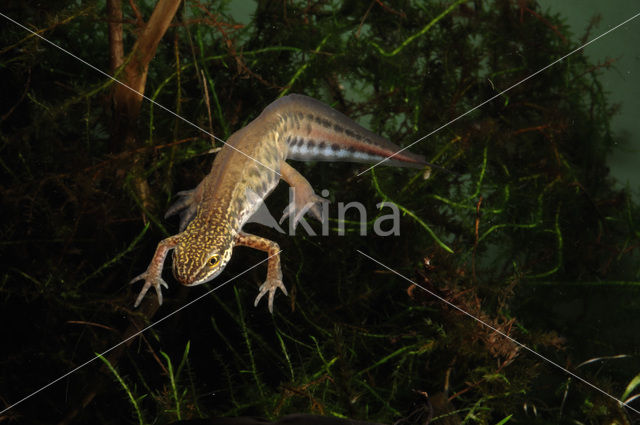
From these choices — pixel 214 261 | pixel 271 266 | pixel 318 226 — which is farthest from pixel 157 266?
pixel 318 226

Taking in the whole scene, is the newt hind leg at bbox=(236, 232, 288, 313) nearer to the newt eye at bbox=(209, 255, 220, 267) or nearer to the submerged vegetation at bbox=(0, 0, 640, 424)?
the submerged vegetation at bbox=(0, 0, 640, 424)

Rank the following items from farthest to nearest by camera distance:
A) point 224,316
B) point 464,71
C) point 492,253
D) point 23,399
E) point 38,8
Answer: point 492,253 < point 464,71 < point 224,316 < point 38,8 < point 23,399

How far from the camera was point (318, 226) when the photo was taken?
145 inches

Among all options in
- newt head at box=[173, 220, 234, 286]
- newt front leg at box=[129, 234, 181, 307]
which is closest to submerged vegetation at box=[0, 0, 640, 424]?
newt front leg at box=[129, 234, 181, 307]

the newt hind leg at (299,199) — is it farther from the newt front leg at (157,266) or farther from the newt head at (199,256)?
the newt front leg at (157,266)

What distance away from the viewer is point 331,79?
4.06 metres

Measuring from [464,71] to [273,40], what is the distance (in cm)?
207

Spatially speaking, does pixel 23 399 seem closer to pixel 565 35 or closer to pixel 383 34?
pixel 383 34

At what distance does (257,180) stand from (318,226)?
0.72 metres

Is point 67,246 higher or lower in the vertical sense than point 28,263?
higher

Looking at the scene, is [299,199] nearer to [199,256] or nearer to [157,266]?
[199,256]

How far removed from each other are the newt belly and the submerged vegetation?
219 millimetres

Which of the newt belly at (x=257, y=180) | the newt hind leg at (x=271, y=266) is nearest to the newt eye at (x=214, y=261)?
the newt belly at (x=257, y=180)

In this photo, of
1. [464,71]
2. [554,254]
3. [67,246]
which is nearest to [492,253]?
[554,254]
